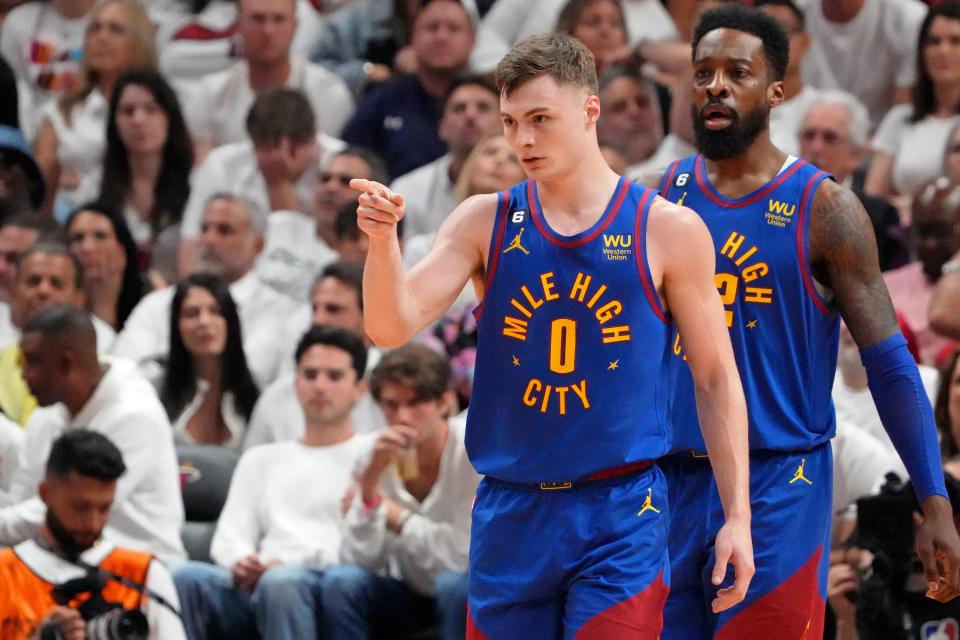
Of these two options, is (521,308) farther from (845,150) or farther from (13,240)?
(13,240)

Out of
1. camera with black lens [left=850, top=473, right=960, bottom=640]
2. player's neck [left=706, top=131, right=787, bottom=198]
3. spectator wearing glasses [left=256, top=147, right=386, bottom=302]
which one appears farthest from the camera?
spectator wearing glasses [left=256, top=147, right=386, bottom=302]

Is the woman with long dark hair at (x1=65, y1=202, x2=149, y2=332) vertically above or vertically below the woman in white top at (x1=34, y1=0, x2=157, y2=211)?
below

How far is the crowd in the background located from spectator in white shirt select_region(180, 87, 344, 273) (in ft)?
0.06

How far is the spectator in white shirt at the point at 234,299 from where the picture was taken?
827 cm

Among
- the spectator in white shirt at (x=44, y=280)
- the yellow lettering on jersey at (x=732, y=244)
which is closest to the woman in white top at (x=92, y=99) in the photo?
the spectator in white shirt at (x=44, y=280)

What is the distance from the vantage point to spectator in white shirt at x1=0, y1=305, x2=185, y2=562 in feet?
22.4

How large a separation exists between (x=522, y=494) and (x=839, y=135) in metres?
5.03

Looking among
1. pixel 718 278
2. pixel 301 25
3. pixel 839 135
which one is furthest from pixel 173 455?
pixel 301 25

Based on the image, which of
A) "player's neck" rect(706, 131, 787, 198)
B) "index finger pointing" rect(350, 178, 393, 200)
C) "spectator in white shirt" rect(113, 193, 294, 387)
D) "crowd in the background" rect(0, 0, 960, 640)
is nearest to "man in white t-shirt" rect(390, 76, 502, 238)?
"crowd in the background" rect(0, 0, 960, 640)

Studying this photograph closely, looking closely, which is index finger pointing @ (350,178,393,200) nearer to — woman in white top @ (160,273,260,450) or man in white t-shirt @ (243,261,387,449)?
man in white t-shirt @ (243,261,387,449)

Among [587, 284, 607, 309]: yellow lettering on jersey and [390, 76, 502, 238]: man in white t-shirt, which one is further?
[390, 76, 502, 238]: man in white t-shirt

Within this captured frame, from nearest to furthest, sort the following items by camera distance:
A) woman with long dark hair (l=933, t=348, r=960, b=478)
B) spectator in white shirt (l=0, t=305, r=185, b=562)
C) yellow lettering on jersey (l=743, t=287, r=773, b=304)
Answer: yellow lettering on jersey (l=743, t=287, r=773, b=304) < woman with long dark hair (l=933, t=348, r=960, b=478) < spectator in white shirt (l=0, t=305, r=185, b=562)

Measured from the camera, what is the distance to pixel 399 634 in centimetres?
666

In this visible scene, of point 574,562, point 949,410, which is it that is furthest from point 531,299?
point 949,410
